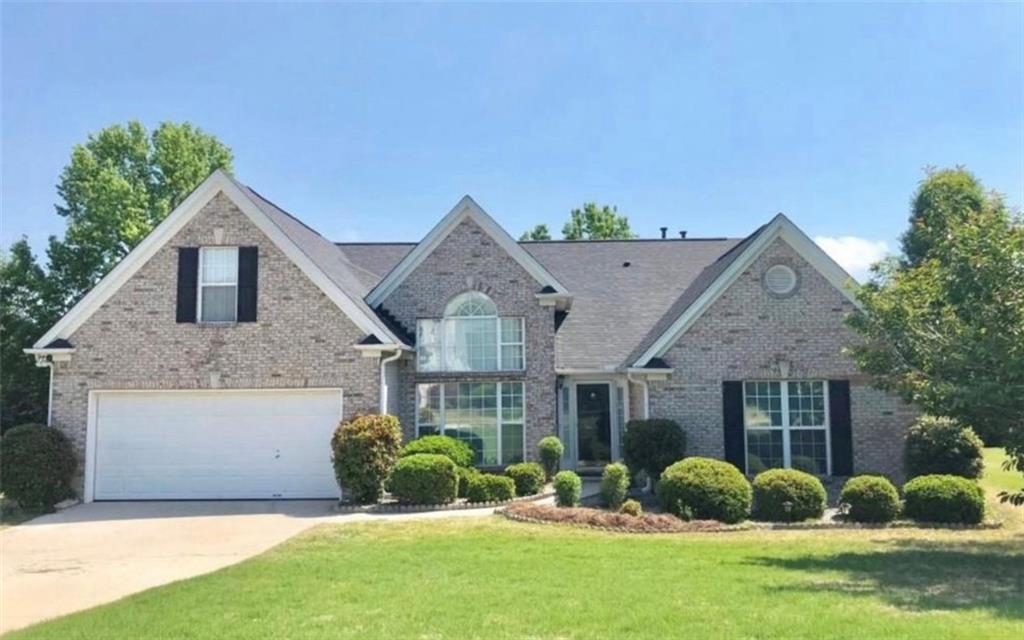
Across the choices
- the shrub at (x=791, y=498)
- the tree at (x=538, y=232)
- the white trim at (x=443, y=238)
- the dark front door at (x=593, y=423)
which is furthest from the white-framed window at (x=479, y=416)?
the tree at (x=538, y=232)

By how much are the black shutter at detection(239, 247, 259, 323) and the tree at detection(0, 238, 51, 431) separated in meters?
15.0

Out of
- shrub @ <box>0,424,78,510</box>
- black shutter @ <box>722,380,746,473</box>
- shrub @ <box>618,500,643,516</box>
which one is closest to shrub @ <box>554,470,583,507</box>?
shrub @ <box>618,500,643,516</box>

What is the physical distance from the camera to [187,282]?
61.2 feet

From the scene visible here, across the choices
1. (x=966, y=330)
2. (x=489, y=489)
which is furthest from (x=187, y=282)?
(x=966, y=330)

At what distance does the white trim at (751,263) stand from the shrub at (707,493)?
370 cm

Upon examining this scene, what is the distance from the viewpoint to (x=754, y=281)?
1894 cm

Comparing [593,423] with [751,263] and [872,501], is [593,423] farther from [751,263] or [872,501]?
[872,501]

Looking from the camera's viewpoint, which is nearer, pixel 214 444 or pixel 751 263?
pixel 214 444

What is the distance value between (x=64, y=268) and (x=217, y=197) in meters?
18.4

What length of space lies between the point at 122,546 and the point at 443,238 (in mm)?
10760

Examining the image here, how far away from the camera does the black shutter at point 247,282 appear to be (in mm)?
18578

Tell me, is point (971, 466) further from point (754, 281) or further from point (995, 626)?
point (995, 626)

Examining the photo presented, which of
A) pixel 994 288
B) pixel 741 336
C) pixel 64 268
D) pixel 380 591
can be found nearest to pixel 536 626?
pixel 380 591

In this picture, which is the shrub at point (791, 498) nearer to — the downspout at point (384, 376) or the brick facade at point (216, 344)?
the downspout at point (384, 376)
